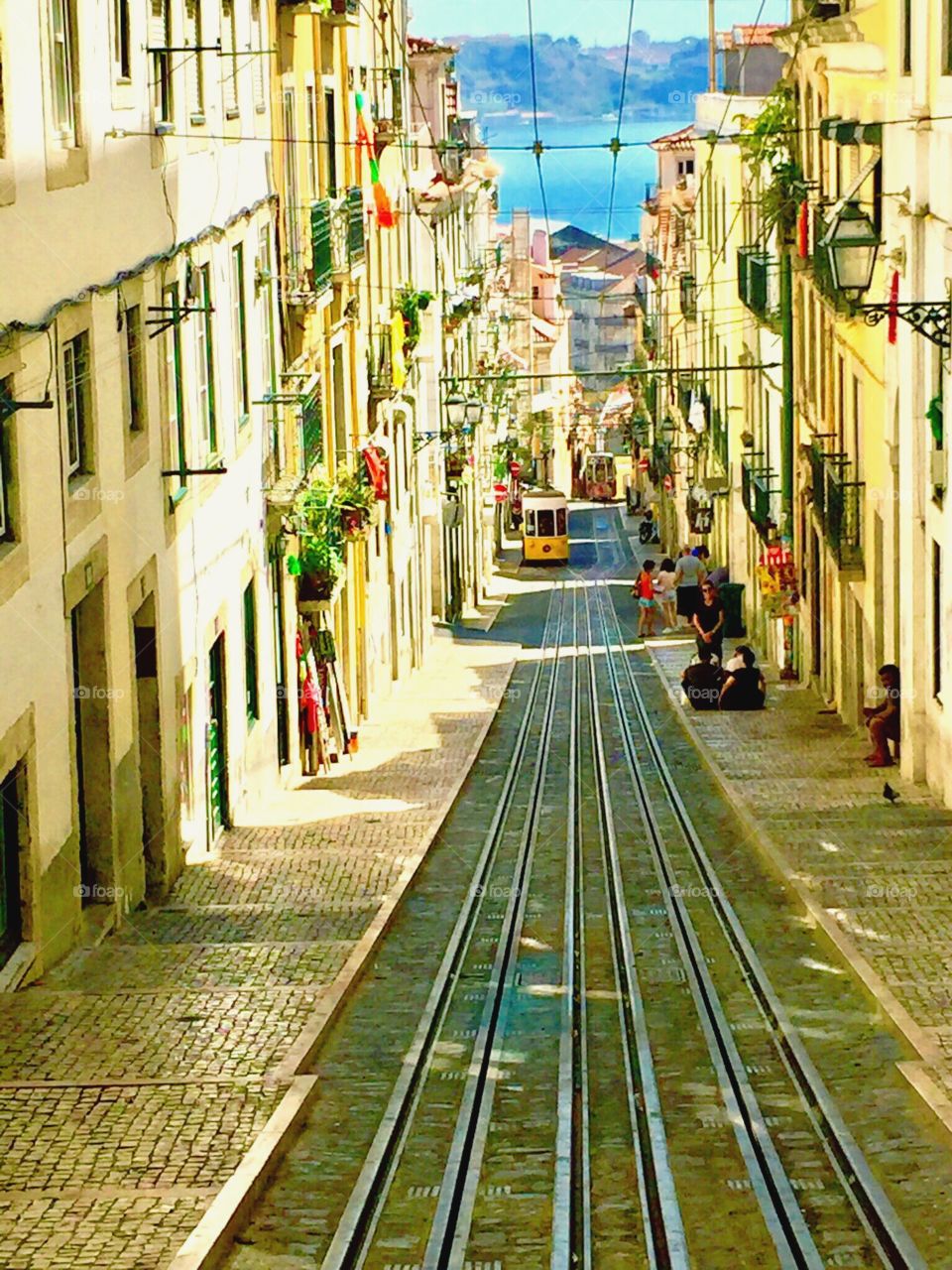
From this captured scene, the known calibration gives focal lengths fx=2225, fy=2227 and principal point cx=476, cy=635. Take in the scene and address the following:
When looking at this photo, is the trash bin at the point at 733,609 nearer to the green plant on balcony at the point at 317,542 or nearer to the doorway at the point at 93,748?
the green plant on balcony at the point at 317,542

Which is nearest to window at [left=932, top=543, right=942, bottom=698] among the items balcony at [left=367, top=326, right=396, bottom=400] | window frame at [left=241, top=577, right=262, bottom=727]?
window frame at [left=241, top=577, right=262, bottom=727]

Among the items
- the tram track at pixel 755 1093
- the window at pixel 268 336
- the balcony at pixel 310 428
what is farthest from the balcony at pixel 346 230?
the tram track at pixel 755 1093

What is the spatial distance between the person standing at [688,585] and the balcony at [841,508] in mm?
12986

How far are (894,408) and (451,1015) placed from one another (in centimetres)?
1074

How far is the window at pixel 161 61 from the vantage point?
16.9m

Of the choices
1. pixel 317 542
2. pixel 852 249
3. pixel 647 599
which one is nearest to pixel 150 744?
pixel 852 249

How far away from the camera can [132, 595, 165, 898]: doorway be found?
16328 mm

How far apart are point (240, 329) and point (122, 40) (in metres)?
5.67

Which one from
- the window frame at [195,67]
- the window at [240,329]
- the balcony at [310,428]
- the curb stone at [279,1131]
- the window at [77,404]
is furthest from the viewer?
the balcony at [310,428]

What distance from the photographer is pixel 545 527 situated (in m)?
67.9

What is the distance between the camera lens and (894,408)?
847 inches

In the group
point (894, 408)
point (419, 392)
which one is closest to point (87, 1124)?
point (894, 408)

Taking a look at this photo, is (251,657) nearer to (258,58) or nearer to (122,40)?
(258,58)

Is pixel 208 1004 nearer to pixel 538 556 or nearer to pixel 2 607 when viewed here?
pixel 2 607
